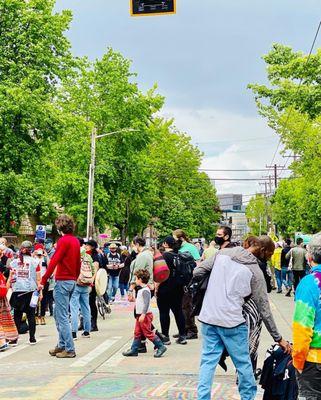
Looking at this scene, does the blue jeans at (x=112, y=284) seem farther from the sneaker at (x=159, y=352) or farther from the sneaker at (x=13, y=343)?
the sneaker at (x=159, y=352)

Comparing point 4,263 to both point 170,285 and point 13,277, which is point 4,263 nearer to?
point 13,277

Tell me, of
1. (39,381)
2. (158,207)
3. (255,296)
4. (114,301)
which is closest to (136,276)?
(39,381)

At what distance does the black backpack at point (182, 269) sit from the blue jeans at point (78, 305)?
6.04 feet

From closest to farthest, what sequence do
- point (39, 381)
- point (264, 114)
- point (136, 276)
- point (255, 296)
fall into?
point (255, 296) → point (39, 381) → point (136, 276) → point (264, 114)

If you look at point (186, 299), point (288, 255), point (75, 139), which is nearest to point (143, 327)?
point (186, 299)

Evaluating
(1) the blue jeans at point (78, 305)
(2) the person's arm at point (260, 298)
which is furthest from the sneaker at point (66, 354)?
(2) the person's arm at point (260, 298)

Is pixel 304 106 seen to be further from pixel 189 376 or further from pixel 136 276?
pixel 189 376

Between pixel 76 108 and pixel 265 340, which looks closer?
pixel 265 340

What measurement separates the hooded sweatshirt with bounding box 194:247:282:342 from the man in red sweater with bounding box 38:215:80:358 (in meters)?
3.79

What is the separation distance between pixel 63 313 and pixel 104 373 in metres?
1.47

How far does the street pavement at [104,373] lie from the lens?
260 inches

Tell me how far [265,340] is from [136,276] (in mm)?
2655

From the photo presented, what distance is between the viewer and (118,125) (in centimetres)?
4050

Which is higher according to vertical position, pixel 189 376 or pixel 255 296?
pixel 255 296
